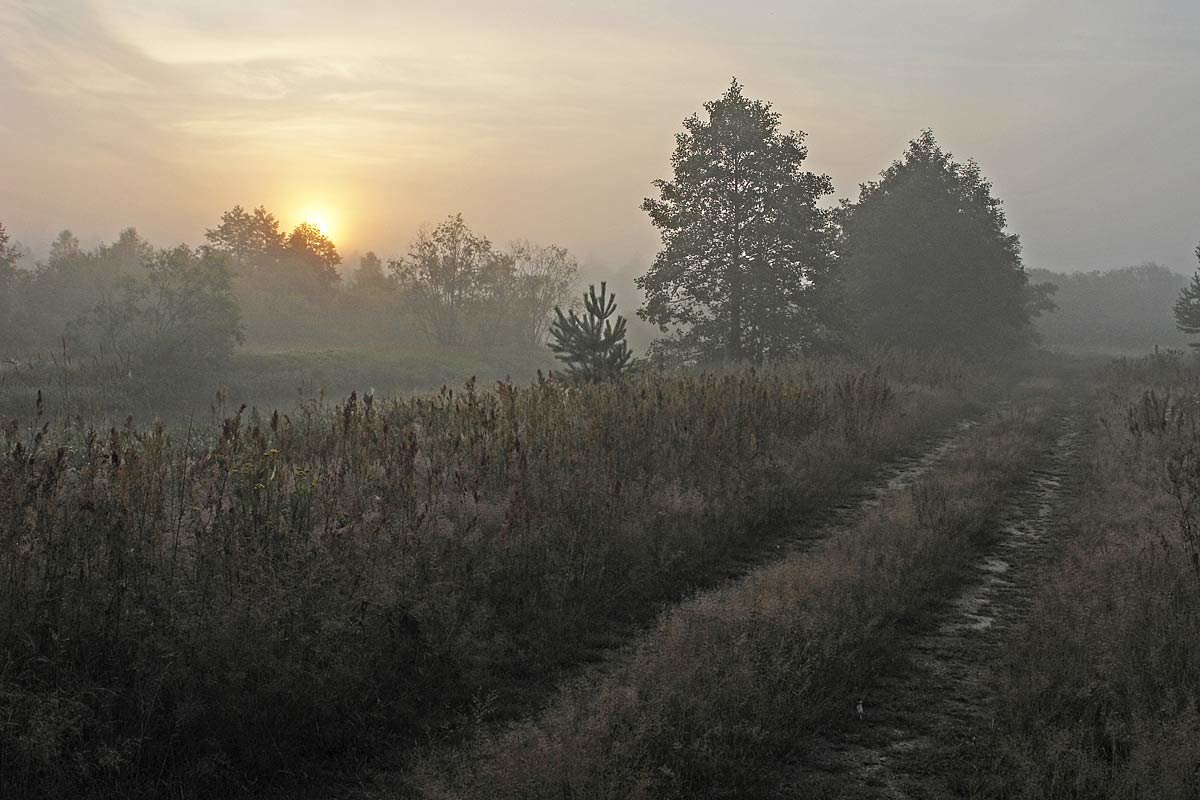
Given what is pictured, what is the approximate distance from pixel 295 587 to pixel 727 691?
2.86 meters

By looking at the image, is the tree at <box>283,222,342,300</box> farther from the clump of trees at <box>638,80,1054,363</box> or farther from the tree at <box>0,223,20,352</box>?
the clump of trees at <box>638,80,1054,363</box>

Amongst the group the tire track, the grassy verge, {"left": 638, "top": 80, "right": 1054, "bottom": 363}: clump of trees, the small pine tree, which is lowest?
the tire track

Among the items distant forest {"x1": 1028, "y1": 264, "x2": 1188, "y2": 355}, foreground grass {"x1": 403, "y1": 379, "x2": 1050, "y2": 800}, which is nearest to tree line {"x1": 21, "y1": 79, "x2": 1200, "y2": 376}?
foreground grass {"x1": 403, "y1": 379, "x2": 1050, "y2": 800}

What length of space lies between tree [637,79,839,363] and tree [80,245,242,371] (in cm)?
2321

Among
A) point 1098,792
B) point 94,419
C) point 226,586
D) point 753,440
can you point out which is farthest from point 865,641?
point 94,419

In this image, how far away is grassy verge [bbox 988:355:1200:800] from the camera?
389 centimetres

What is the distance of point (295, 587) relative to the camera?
5.05 metres

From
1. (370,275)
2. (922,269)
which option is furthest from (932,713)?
(370,275)

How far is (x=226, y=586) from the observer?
4855 mm

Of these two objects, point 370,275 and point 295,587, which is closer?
point 295,587

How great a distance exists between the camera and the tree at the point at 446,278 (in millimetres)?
56906

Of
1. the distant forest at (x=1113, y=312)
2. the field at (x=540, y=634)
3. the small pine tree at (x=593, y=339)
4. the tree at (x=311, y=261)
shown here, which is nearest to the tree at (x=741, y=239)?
the small pine tree at (x=593, y=339)

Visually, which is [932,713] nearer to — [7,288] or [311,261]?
[7,288]

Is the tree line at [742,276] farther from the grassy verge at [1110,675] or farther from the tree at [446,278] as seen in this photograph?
the grassy verge at [1110,675]
